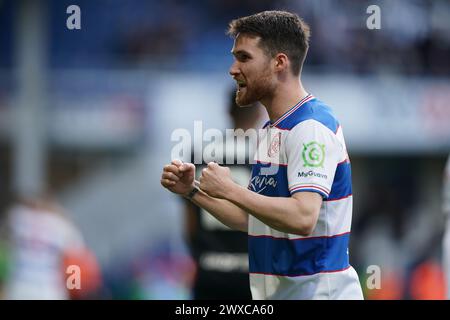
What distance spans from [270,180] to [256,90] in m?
0.36

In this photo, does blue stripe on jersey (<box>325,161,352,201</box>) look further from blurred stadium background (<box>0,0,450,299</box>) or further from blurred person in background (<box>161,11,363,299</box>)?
blurred stadium background (<box>0,0,450,299</box>)

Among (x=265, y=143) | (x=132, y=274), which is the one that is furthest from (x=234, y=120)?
(x=132, y=274)

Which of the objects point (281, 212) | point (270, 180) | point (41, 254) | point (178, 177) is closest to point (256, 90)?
point (270, 180)

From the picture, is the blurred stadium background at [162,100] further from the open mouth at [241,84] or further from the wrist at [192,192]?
the open mouth at [241,84]

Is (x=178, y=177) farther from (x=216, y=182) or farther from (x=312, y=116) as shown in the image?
(x=312, y=116)

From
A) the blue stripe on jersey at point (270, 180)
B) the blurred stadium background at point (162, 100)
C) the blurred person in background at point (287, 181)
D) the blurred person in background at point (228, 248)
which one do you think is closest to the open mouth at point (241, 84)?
the blurred person in background at point (287, 181)

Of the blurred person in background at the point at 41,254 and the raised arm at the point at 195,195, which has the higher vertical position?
the raised arm at the point at 195,195

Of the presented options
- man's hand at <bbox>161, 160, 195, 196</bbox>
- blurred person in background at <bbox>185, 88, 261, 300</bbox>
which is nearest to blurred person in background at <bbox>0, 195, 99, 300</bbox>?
blurred person in background at <bbox>185, 88, 261, 300</bbox>

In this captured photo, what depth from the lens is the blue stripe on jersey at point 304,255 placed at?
3.56 m

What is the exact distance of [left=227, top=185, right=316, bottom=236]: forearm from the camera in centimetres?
337

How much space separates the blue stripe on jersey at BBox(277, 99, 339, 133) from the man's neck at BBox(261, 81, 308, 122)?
7 cm

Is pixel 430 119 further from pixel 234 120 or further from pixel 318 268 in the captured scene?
pixel 318 268

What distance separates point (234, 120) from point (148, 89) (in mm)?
10042

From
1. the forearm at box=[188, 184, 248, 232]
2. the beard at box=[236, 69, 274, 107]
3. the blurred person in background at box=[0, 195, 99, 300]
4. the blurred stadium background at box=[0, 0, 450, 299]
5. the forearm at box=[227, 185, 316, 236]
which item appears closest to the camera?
the forearm at box=[227, 185, 316, 236]
